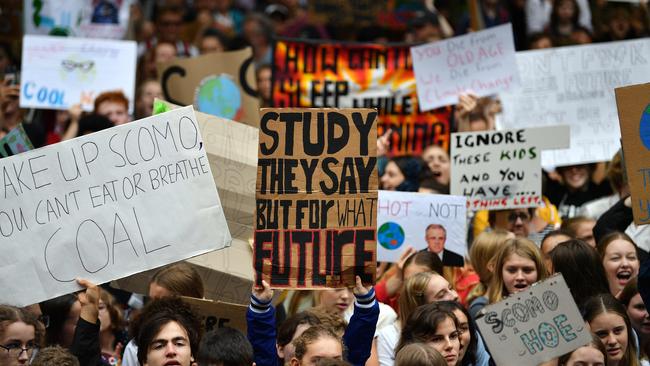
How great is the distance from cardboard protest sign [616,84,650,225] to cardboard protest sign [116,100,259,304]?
256 centimetres

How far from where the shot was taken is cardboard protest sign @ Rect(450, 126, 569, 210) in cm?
1070

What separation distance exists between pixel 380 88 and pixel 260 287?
19.1 feet

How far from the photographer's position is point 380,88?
1292 cm

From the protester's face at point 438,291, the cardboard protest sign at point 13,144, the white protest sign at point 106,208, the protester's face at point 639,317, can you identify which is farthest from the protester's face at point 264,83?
the white protest sign at point 106,208

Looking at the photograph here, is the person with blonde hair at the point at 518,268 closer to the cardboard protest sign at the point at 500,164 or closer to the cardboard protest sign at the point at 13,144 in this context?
the cardboard protest sign at the point at 500,164

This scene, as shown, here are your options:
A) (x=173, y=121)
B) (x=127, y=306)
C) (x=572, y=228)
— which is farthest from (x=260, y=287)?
(x=572, y=228)

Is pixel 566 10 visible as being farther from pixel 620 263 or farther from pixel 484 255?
pixel 620 263

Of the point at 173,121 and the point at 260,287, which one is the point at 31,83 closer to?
the point at 173,121

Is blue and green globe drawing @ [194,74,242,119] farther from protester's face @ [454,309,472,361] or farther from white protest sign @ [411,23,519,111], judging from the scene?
protester's face @ [454,309,472,361]

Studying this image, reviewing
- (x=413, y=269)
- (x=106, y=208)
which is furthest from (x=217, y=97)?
(x=106, y=208)

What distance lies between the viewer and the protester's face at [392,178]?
11.4 metres

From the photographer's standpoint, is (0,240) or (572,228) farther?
(572,228)

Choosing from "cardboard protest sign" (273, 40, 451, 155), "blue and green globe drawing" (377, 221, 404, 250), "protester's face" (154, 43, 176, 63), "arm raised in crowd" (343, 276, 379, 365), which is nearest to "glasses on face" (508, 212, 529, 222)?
"blue and green globe drawing" (377, 221, 404, 250)

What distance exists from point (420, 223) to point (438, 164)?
197 centimetres
